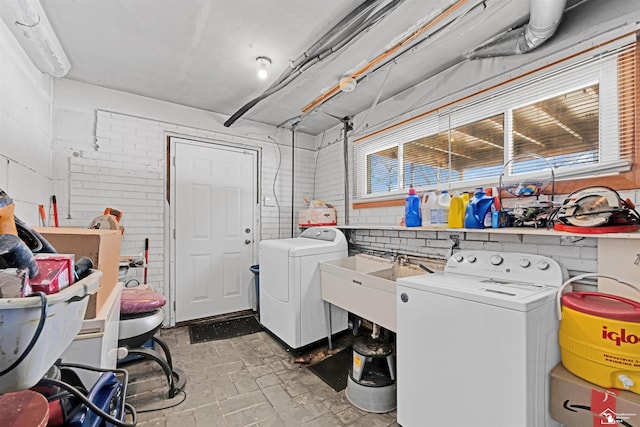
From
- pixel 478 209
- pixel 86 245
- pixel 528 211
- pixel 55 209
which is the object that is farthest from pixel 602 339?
pixel 55 209

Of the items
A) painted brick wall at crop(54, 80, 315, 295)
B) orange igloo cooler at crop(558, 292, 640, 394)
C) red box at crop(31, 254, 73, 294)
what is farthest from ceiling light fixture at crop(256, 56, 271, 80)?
orange igloo cooler at crop(558, 292, 640, 394)

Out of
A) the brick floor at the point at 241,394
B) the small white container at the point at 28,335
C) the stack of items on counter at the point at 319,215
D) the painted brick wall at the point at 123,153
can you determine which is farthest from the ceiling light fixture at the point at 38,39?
the stack of items on counter at the point at 319,215

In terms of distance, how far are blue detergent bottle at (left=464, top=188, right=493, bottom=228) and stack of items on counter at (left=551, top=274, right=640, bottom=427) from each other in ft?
2.03

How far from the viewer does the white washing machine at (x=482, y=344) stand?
1232 millimetres

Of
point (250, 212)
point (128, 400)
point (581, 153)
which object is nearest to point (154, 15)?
point (250, 212)

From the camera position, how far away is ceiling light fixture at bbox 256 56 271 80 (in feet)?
7.39

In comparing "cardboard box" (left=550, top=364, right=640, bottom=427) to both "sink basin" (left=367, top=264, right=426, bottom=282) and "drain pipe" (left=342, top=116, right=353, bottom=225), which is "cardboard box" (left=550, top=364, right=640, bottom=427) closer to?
"sink basin" (left=367, top=264, right=426, bottom=282)

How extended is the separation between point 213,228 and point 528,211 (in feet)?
10.0

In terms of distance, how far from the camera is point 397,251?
107 inches

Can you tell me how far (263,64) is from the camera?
7.55ft

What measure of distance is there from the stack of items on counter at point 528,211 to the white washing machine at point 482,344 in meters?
0.22

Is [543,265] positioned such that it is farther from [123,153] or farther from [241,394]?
[123,153]

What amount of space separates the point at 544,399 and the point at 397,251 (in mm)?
1534

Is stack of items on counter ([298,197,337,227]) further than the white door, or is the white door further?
stack of items on counter ([298,197,337,227])
